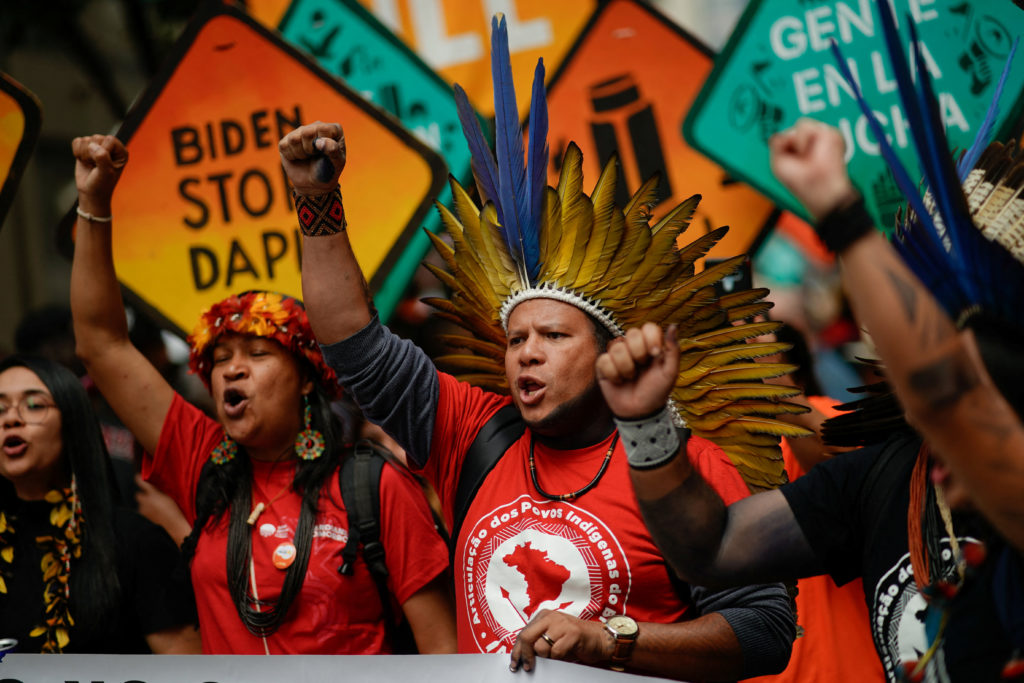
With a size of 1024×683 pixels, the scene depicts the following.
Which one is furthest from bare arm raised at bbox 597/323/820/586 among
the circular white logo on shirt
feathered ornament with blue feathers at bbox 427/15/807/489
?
feathered ornament with blue feathers at bbox 427/15/807/489

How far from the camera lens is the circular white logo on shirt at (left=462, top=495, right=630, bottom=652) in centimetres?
229

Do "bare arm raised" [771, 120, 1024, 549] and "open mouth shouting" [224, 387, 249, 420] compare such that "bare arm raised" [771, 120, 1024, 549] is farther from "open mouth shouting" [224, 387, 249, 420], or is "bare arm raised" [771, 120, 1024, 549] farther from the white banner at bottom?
"open mouth shouting" [224, 387, 249, 420]

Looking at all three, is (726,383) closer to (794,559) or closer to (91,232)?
(794,559)

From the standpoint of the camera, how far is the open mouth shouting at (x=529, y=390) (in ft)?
8.11

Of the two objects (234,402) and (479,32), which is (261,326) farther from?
(479,32)

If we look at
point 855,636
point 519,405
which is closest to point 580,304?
point 519,405

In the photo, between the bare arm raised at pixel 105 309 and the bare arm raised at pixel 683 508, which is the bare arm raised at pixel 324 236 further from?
the bare arm raised at pixel 683 508

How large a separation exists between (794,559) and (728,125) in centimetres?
224

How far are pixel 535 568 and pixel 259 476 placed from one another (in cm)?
107

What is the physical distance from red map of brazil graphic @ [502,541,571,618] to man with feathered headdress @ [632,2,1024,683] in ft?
1.56

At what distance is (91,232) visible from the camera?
298cm

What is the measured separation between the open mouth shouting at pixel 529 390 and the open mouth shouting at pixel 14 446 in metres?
1.61

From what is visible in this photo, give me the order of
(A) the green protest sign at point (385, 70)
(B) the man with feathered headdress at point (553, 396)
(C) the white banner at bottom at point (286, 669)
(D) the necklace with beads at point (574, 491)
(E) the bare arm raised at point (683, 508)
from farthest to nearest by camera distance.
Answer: (A) the green protest sign at point (385, 70) → (D) the necklace with beads at point (574, 491) → (B) the man with feathered headdress at point (553, 396) → (C) the white banner at bottom at point (286, 669) → (E) the bare arm raised at point (683, 508)

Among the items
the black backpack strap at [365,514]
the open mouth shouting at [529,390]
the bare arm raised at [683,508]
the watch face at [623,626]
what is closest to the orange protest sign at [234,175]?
the black backpack strap at [365,514]
